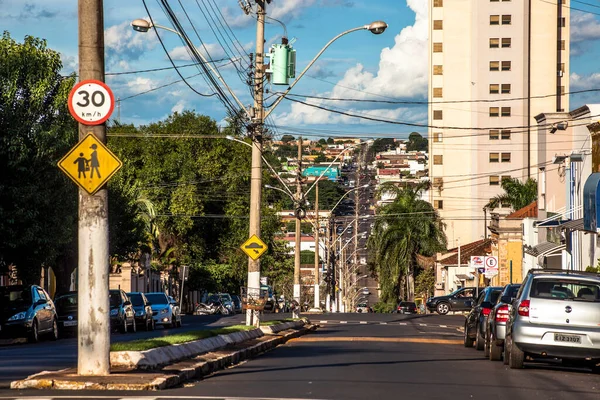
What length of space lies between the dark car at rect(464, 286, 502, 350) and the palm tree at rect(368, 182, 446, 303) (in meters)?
53.5

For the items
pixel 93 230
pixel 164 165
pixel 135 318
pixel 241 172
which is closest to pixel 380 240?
pixel 241 172

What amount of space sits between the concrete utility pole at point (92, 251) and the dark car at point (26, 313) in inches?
678

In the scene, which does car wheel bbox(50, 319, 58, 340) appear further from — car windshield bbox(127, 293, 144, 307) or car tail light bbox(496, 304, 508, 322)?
car tail light bbox(496, 304, 508, 322)

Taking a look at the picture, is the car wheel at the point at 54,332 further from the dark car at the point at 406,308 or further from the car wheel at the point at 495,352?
the dark car at the point at 406,308

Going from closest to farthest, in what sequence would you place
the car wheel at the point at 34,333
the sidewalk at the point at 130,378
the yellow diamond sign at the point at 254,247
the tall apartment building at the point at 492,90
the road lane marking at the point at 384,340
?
1. the sidewalk at the point at 130,378
2. the road lane marking at the point at 384,340
3. the car wheel at the point at 34,333
4. the yellow diamond sign at the point at 254,247
5. the tall apartment building at the point at 492,90

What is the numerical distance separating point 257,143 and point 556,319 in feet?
50.8

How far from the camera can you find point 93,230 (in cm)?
1341

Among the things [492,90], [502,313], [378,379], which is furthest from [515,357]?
[492,90]

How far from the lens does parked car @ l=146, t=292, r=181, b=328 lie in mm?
41688

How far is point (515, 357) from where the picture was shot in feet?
61.5

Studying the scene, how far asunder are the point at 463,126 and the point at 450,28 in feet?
31.1

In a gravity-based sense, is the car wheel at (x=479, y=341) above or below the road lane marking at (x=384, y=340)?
above

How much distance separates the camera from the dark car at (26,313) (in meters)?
29.8

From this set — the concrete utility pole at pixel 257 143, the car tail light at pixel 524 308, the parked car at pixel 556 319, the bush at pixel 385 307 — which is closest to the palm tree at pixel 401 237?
the bush at pixel 385 307
